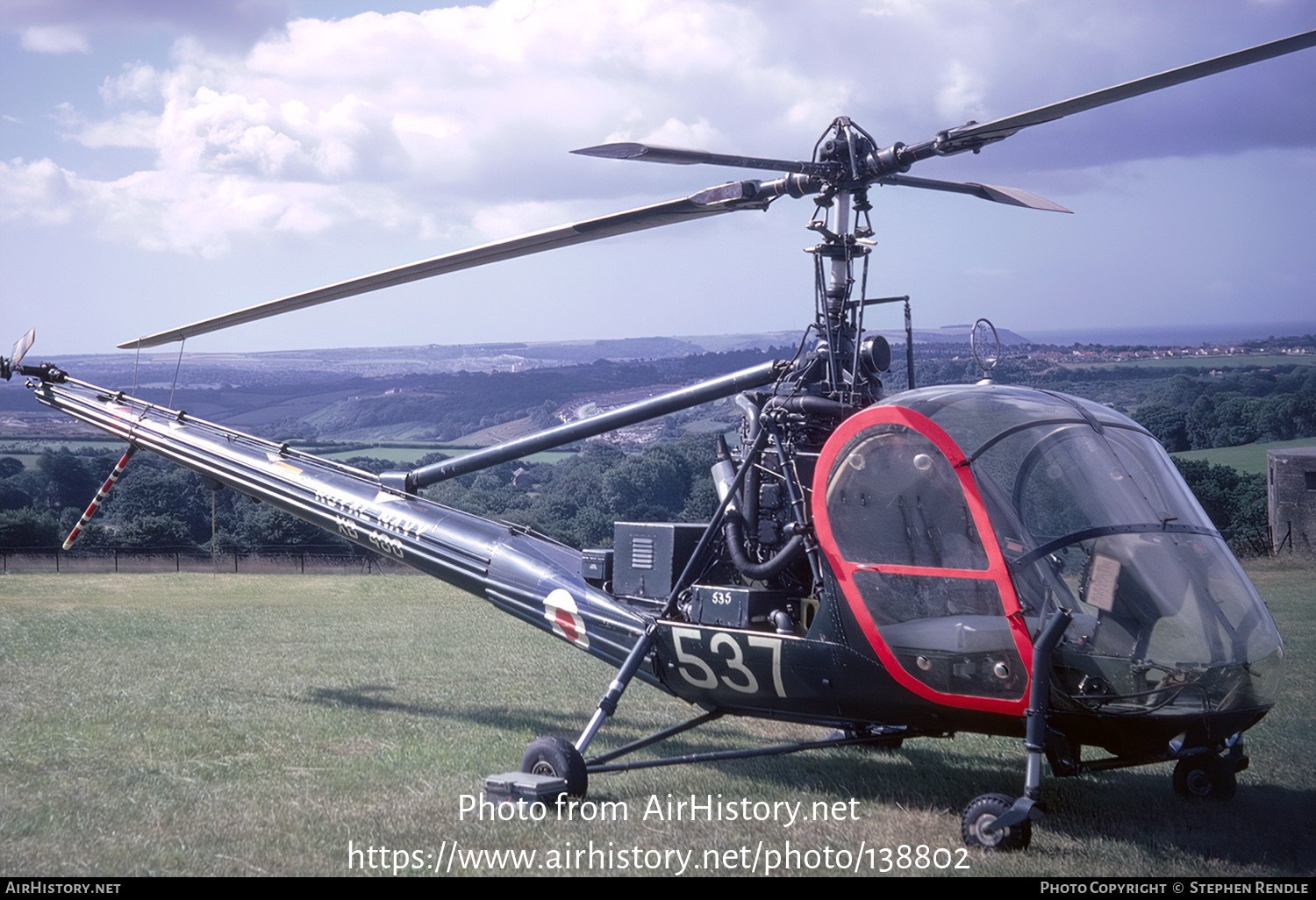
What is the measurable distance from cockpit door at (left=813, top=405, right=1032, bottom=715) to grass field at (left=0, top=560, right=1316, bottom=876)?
1.03 meters

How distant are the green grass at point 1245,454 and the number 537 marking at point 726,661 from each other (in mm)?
32191

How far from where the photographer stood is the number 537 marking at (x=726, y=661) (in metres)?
6.38

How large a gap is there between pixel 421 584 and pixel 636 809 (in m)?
19.4

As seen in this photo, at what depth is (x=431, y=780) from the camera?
7445 millimetres

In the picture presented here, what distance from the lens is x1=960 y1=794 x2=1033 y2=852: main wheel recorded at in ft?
17.9

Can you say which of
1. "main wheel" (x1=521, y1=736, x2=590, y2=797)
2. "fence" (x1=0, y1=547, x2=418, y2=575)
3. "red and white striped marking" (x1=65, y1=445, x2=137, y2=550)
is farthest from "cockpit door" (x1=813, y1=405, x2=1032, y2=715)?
"fence" (x1=0, y1=547, x2=418, y2=575)

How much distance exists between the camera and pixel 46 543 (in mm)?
35125

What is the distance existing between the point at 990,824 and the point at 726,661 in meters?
1.89

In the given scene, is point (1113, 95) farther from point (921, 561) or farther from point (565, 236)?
point (565, 236)

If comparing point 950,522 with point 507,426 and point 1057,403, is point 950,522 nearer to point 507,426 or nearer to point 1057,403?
point 1057,403

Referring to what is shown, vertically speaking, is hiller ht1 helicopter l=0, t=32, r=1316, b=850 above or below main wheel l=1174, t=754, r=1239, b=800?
above

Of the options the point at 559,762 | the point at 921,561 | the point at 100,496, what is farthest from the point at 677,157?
the point at 100,496

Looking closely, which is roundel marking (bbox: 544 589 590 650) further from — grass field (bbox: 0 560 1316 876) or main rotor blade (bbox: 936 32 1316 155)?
main rotor blade (bbox: 936 32 1316 155)
